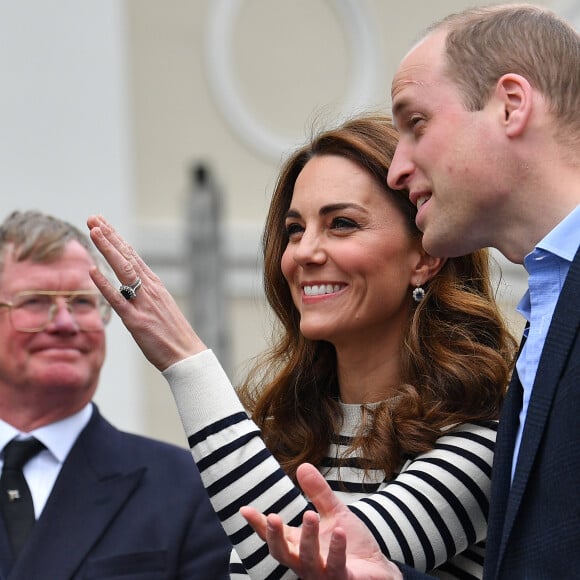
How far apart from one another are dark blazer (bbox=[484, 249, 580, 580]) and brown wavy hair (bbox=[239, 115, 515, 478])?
22.3 inches

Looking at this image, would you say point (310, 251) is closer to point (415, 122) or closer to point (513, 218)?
point (415, 122)

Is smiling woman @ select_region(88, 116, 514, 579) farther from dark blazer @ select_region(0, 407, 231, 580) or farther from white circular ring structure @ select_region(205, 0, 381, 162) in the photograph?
white circular ring structure @ select_region(205, 0, 381, 162)

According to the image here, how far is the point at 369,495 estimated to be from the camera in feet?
9.50

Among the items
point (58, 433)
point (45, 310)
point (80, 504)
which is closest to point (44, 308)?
point (45, 310)

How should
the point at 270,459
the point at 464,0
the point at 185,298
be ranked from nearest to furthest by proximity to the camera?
the point at 270,459 → the point at 185,298 → the point at 464,0

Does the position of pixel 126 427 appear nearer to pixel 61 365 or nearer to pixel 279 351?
pixel 61 365

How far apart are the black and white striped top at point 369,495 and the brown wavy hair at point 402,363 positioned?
9cm

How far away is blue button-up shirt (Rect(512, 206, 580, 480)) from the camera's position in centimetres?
243

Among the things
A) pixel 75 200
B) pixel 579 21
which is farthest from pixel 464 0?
pixel 75 200

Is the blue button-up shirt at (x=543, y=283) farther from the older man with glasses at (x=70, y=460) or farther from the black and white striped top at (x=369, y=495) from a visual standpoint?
the older man with glasses at (x=70, y=460)

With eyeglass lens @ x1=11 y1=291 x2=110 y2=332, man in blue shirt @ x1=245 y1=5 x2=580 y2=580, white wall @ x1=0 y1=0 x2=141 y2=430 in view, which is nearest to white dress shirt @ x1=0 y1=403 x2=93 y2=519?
eyeglass lens @ x1=11 y1=291 x2=110 y2=332

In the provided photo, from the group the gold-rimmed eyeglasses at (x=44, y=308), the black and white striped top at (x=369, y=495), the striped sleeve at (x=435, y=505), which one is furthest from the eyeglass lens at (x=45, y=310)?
the striped sleeve at (x=435, y=505)

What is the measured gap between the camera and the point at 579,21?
1312 centimetres

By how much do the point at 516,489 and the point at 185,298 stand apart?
9.26 meters
